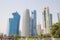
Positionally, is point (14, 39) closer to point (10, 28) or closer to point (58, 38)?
point (58, 38)

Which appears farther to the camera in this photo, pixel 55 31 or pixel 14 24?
pixel 14 24

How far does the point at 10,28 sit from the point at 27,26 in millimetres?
3889

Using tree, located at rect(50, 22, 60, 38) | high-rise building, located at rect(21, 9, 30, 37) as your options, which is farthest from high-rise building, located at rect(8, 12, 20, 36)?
tree, located at rect(50, 22, 60, 38)

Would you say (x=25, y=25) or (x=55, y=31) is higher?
(x=25, y=25)

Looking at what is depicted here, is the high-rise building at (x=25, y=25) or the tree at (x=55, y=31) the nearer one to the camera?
the tree at (x=55, y=31)

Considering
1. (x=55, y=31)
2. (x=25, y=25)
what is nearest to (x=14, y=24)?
(x=25, y=25)

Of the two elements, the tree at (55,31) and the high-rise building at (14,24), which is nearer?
the tree at (55,31)

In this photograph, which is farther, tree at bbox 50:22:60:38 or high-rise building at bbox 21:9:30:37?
high-rise building at bbox 21:9:30:37

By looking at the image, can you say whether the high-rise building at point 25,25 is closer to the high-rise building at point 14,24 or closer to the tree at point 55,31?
the high-rise building at point 14,24

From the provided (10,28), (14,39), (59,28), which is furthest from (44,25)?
(59,28)

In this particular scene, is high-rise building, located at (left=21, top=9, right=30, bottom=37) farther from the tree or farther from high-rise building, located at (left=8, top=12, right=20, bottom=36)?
the tree

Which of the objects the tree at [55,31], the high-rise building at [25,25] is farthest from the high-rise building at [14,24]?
the tree at [55,31]

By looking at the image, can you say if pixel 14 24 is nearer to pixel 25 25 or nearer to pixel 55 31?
pixel 25 25

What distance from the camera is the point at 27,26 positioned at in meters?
29.0
